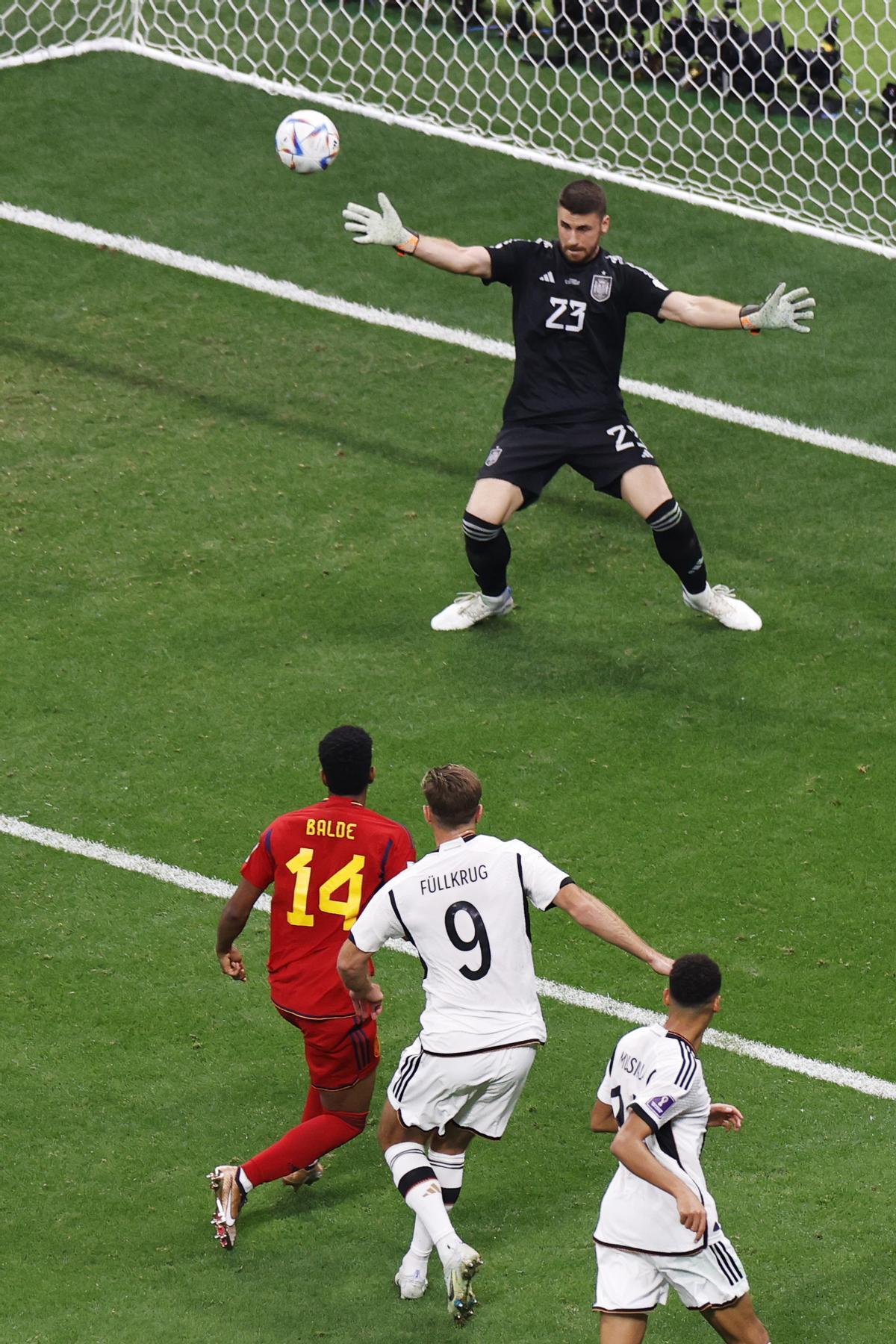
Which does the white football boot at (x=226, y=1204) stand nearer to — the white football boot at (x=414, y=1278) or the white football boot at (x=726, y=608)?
the white football boot at (x=414, y=1278)

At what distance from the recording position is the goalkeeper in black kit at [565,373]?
910 centimetres

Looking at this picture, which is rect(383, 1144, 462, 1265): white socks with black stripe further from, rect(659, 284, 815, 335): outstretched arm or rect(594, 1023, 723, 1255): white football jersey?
rect(659, 284, 815, 335): outstretched arm

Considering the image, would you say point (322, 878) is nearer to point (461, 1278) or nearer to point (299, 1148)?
point (299, 1148)

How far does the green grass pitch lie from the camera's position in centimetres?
637

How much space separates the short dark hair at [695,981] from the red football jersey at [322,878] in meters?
1.22

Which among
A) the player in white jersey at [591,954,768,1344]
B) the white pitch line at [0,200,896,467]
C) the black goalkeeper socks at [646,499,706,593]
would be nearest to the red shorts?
the player in white jersey at [591,954,768,1344]

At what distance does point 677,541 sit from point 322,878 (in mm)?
3594

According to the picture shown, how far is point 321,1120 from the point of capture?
6363 millimetres

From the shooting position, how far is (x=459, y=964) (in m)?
5.86

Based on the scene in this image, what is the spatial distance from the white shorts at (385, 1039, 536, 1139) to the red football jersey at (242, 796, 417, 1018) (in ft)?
1.18

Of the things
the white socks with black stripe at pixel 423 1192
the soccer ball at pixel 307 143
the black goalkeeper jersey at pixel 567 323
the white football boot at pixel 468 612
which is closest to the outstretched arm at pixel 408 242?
the black goalkeeper jersey at pixel 567 323

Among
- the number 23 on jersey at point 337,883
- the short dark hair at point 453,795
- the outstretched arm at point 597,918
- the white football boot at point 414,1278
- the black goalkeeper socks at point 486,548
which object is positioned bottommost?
the white football boot at point 414,1278

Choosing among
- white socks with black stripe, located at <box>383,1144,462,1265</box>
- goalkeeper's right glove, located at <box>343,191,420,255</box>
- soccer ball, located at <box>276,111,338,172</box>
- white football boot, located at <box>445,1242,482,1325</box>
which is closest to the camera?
white football boot, located at <box>445,1242,482,1325</box>

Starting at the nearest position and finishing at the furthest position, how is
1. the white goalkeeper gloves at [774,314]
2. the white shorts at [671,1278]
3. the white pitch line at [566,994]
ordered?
1. the white shorts at [671,1278]
2. the white pitch line at [566,994]
3. the white goalkeeper gloves at [774,314]
